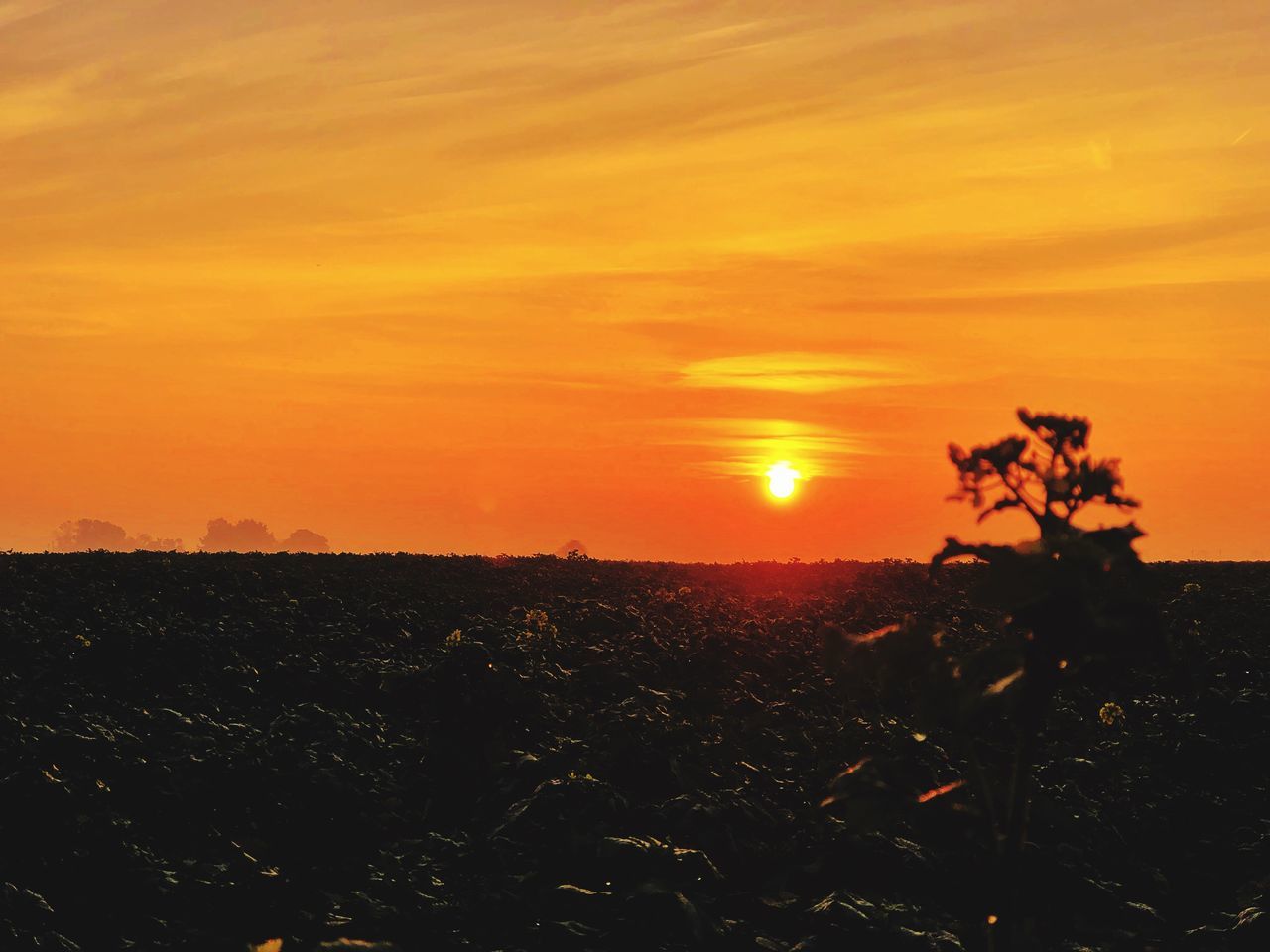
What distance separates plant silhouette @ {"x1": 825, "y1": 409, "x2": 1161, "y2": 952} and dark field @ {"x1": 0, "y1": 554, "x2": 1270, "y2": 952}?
0.95 ft

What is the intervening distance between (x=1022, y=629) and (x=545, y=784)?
31.7 feet

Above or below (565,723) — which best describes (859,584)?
above

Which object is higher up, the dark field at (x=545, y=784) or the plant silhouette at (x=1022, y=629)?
the plant silhouette at (x=1022, y=629)

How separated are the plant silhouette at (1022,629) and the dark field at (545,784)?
29 cm

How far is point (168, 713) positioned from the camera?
18.2m

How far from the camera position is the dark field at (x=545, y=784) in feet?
42.2

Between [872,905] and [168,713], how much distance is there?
1139 centimetres

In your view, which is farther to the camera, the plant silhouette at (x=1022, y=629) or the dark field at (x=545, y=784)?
the dark field at (x=545, y=784)

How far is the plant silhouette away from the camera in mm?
7328

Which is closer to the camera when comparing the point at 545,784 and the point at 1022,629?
the point at 1022,629

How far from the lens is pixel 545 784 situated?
1603cm

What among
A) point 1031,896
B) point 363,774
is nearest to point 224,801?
point 363,774

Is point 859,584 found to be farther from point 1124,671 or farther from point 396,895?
point 1124,671

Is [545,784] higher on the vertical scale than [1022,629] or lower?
lower
